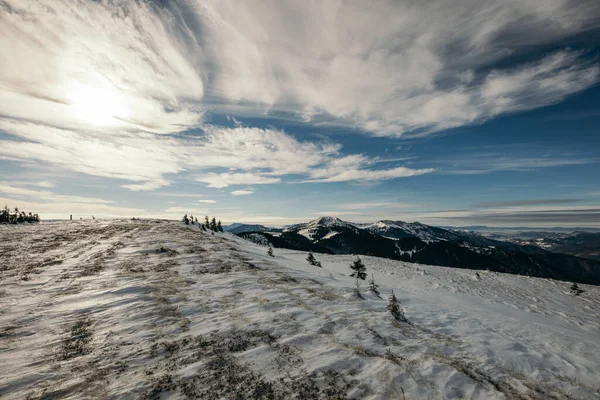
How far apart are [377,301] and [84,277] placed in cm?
1471

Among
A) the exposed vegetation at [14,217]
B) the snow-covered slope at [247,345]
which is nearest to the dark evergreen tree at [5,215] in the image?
the exposed vegetation at [14,217]

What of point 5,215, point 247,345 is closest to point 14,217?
point 5,215

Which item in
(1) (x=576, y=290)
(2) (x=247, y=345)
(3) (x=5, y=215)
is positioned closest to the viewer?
(2) (x=247, y=345)

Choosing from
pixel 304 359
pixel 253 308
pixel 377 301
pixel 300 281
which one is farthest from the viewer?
pixel 300 281

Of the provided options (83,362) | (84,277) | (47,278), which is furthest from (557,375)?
(47,278)

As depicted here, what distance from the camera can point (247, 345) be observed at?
22.5 feet

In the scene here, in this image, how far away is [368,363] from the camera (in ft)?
20.5

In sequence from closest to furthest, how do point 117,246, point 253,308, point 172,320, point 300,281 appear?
1. point 172,320
2. point 253,308
3. point 300,281
4. point 117,246

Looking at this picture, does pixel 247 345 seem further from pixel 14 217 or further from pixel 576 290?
pixel 14 217

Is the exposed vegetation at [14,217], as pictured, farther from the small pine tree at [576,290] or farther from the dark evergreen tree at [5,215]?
the small pine tree at [576,290]

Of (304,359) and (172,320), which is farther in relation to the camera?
(172,320)

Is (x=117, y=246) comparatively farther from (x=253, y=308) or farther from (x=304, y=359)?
(x=304, y=359)

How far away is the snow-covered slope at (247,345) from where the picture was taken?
5.30 metres

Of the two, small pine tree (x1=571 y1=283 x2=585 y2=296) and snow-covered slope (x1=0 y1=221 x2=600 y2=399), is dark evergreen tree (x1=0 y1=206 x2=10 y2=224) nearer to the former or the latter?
snow-covered slope (x1=0 y1=221 x2=600 y2=399)
